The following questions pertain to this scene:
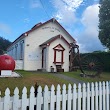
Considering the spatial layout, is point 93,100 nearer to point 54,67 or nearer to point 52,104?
point 52,104

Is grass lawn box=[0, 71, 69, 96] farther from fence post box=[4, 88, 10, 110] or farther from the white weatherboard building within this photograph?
the white weatherboard building

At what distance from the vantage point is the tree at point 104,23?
28.9 meters

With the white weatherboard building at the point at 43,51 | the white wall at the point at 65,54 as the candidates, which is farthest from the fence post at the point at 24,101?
the white wall at the point at 65,54

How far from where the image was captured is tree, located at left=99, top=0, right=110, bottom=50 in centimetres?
2892

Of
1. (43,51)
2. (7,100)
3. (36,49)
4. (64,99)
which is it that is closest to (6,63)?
(36,49)

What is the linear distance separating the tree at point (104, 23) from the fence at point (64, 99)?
23.5 m

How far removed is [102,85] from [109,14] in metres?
25.2

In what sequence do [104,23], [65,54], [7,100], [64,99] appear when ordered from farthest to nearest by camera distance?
[104,23] → [65,54] → [64,99] → [7,100]

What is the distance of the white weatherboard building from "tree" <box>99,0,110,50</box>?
20.7ft

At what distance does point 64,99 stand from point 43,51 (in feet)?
68.2

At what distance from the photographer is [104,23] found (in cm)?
2919

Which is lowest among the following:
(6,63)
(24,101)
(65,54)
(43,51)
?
(24,101)

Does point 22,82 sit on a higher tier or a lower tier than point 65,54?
lower

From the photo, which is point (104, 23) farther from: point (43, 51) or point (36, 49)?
point (36, 49)
